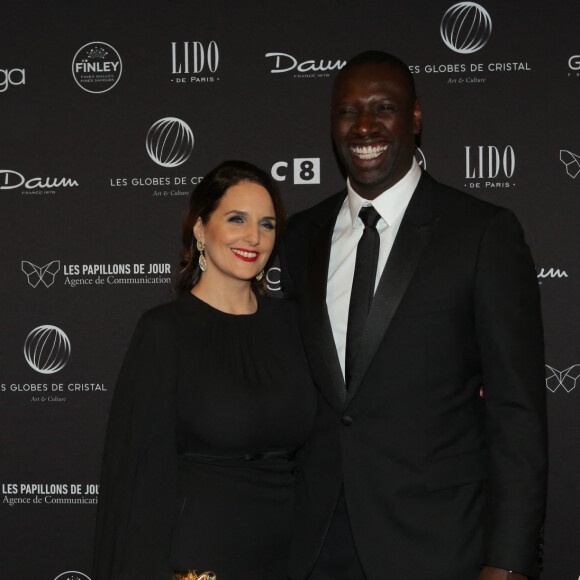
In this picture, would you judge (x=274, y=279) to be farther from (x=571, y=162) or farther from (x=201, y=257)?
(x=571, y=162)

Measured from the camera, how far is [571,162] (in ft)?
10.6

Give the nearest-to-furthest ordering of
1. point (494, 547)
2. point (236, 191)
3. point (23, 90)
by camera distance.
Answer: point (494, 547)
point (236, 191)
point (23, 90)

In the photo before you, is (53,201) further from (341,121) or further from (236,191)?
(341,121)

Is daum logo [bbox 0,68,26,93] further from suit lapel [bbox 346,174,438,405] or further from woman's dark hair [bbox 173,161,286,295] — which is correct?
suit lapel [bbox 346,174,438,405]

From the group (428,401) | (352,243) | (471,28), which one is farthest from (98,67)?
(428,401)

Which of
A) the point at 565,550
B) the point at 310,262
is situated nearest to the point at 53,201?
the point at 310,262

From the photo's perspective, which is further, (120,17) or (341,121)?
(120,17)

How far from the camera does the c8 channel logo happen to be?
334cm

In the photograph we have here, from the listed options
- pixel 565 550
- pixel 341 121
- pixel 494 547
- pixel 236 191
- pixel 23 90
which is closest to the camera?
pixel 494 547

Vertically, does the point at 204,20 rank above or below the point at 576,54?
above

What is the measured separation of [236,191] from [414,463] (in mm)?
1004

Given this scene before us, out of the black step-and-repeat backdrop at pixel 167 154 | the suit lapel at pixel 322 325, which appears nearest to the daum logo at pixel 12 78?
the black step-and-repeat backdrop at pixel 167 154

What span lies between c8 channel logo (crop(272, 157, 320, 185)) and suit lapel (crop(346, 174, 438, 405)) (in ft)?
3.85

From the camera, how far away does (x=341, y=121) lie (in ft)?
7.59
